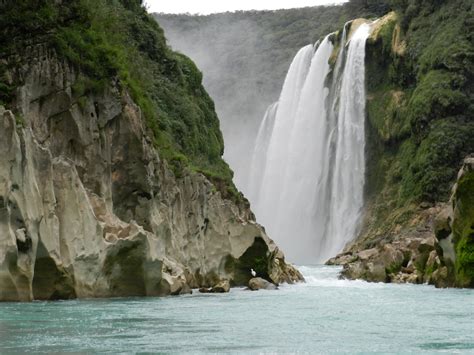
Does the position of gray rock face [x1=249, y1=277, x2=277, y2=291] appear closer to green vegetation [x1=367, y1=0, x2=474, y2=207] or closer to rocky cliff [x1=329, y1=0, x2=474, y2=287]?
rocky cliff [x1=329, y1=0, x2=474, y2=287]

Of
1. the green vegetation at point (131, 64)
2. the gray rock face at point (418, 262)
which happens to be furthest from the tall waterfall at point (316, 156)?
the gray rock face at point (418, 262)

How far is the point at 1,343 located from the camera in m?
16.1

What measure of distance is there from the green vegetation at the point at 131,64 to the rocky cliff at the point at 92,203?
0.73 ft

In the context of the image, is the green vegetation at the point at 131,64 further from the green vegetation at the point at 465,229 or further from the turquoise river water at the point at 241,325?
the green vegetation at the point at 465,229

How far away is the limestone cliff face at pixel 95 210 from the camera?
24.0 meters

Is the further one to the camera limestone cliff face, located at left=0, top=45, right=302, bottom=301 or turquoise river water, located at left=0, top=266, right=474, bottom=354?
limestone cliff face, located at left=0, top=45, right=302, bottom=301

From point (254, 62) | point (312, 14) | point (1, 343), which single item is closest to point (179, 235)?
point (1, 343)

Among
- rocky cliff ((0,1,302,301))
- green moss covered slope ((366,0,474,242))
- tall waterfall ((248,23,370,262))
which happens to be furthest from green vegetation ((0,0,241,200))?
tall waterfall ((248,23,370,262))

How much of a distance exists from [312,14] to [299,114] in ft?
198

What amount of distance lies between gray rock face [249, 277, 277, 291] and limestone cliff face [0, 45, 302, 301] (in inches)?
97.7

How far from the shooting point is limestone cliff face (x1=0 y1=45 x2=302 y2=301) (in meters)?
24.0

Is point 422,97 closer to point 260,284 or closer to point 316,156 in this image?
point 316,156

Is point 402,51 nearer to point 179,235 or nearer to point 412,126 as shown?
point 412,126

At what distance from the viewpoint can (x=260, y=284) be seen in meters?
39.1
